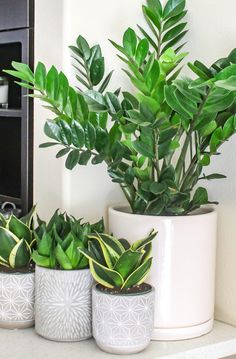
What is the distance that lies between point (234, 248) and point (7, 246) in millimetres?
450

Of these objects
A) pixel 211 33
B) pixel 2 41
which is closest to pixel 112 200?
pixel 211 33

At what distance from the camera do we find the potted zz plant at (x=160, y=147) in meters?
1.27

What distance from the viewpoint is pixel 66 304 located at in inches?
51.9

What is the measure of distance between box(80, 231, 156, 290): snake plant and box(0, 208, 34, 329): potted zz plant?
0.51 feet

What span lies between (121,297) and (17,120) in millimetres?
909

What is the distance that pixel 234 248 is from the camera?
1452mm

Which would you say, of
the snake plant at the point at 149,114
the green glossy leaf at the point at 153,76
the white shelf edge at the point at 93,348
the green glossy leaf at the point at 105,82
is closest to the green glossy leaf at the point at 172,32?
the snake plant at the point at 149,114

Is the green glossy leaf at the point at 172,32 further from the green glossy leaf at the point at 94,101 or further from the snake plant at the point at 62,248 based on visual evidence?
the snake plant at the point at 62,248

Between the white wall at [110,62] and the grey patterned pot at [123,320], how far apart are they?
259 millimetres

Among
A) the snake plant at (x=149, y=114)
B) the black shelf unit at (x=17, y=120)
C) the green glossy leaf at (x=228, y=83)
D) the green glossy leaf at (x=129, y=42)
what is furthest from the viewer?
the black shelf unit at (x=17, y=120)

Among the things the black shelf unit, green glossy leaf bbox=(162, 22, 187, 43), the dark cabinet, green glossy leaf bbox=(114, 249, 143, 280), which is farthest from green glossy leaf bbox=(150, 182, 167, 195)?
the dark cabinet

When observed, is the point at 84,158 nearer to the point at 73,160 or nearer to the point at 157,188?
the point at 73,160

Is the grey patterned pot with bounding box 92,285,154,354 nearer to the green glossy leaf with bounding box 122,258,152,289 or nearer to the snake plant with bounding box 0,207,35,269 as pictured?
the green glossy leaf with bounding box 122,258,152,289

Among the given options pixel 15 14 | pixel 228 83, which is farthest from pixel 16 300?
pixel 15 14
